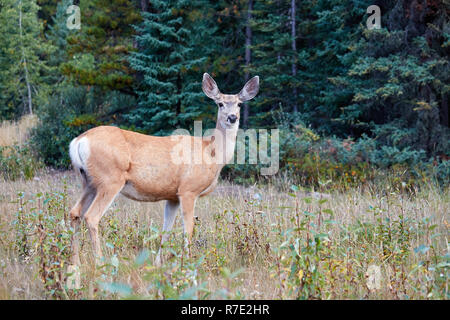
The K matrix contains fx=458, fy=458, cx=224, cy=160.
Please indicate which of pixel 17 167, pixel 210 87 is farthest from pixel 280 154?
pixel 17 167

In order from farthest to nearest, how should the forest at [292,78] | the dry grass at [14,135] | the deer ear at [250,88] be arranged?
the dry grass at [14,135], the forest at [292,78], the deer ear at [250,88]

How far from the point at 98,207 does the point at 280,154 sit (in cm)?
633

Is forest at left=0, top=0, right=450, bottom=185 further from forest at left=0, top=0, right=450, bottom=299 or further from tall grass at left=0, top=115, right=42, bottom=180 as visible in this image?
tall grass at left=0, top=115, right=42, bottom=180

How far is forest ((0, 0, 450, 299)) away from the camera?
326 centimetres

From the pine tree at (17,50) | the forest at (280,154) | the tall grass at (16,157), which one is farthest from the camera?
the pine tree at (17,50)

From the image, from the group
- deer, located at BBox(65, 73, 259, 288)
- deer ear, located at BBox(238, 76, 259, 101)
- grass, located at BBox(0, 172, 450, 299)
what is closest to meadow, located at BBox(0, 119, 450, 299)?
grass, located at BBox(0, 172, 450, 299)

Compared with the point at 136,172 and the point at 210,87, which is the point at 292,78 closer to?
the point at 210,87

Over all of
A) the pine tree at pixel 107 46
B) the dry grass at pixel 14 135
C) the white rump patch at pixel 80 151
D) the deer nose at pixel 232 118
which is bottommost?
the dry grass at pixel 14 135

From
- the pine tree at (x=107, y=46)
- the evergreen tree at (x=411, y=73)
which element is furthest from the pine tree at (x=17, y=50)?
the evergreen tree at (x=411, y=73)

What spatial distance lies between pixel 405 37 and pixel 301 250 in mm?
9072

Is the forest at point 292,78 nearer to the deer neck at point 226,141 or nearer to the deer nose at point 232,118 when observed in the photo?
the deer neck at point 226,141

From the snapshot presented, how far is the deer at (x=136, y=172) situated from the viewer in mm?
4277

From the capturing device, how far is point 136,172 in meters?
4.43

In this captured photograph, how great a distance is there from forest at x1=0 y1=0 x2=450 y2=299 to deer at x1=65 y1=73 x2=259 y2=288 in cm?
30
